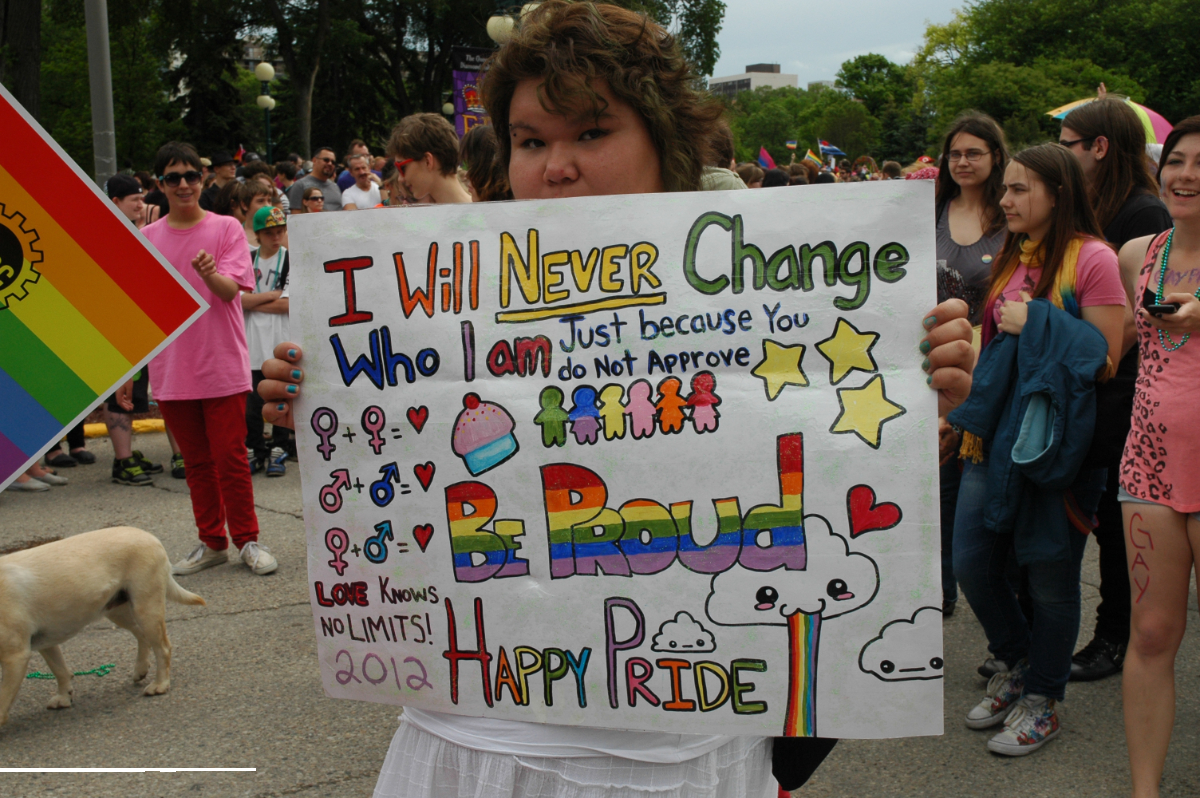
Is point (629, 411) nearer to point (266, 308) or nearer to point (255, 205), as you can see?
point (266, 308)

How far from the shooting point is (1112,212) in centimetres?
395

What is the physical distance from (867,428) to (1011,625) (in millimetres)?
2371

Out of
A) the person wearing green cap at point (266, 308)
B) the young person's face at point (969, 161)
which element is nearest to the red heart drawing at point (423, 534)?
the young person's face at point (969, 161)

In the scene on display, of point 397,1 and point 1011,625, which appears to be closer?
point 1011,625

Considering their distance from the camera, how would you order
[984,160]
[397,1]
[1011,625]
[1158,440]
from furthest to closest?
[397,1] < [984,160] < [1011,625] < [1158,440]

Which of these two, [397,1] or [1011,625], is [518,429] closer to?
[1011,625]

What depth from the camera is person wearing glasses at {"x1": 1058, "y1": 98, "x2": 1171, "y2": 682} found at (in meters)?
3.81

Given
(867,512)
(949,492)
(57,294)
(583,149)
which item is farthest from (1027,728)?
(57,294)

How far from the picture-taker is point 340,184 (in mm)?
12555

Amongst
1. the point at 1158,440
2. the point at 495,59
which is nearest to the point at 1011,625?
the point at 1158,440

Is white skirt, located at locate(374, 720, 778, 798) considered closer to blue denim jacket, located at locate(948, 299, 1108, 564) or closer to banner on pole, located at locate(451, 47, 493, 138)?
blue denim jacket, located at locate(948, 299, 1108, 564)

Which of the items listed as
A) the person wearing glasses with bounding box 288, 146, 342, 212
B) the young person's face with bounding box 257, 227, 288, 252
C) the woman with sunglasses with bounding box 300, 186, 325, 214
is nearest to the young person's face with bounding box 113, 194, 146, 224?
the young person's face with bounding box 257, 227, 288, 252

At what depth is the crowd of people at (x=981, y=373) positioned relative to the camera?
1.56 meters

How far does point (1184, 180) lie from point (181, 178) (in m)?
4.28
